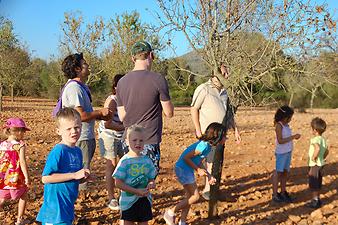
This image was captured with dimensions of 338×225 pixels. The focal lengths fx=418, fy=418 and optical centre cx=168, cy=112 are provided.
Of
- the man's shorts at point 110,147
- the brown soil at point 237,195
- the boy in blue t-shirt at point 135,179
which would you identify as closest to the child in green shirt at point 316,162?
the brown soil at point 237,195

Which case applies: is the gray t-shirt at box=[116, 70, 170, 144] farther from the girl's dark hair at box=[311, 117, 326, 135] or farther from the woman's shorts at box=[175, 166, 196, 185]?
the girl's dark hair at box=[311, 117, 326, 135]

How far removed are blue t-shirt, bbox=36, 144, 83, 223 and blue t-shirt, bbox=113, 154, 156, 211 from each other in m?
0.52

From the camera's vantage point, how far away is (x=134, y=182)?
3.63 meters

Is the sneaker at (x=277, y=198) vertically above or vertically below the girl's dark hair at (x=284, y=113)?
below

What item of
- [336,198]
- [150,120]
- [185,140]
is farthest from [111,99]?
[185,140]

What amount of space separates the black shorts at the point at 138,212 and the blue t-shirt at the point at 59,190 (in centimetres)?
62

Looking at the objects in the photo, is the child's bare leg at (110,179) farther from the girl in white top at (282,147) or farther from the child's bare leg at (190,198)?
the girl in white top at (282,147)

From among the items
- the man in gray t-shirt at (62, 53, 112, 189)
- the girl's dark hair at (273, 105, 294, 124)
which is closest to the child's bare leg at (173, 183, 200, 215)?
the man in gray t-shirt at (62, 53, 112, 189)

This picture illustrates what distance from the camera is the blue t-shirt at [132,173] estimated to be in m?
3.61

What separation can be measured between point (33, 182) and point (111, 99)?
90.7 inches

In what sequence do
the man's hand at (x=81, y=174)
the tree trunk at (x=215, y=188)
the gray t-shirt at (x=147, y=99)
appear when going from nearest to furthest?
the man's hand at (x=81, y=174), the gray t-shirt at (x=147, y=99), the tree trunk at (x=215, y=188)

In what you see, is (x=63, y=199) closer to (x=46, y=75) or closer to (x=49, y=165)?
(x=49, y=165)

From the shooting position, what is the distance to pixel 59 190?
3.13m

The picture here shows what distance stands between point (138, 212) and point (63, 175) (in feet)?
2.98
